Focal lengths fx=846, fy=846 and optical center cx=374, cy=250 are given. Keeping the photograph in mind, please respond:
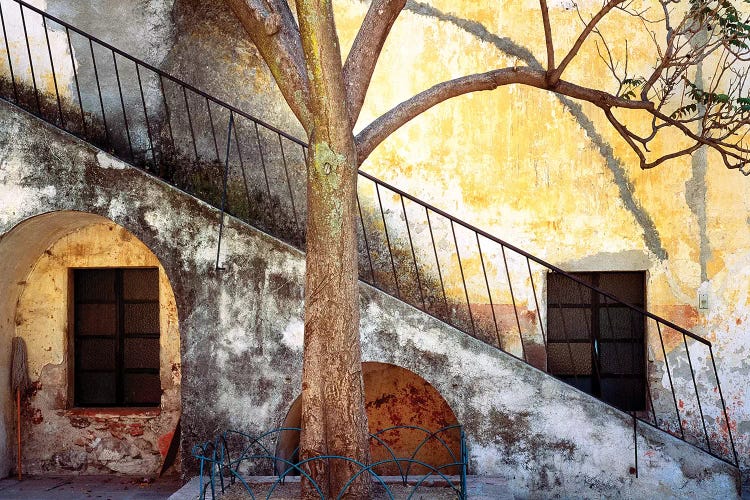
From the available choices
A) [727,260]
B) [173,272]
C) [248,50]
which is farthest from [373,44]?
[727,260]

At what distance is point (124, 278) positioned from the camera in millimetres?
9570

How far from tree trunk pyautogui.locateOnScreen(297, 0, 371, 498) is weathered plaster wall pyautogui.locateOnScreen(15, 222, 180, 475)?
3.51 metres

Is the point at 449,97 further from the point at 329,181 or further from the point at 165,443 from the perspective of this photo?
the point at 165,443

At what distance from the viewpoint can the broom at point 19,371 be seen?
9.01m

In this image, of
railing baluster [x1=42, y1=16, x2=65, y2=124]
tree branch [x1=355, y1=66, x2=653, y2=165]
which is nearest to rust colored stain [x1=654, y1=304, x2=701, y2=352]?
tree branch [x1=355, y1=66, x2=653, y2=165]

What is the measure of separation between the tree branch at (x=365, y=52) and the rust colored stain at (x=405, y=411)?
375 cm

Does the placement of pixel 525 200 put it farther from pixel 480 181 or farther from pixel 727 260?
pixel 727 260

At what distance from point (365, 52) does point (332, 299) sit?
5.96 feet

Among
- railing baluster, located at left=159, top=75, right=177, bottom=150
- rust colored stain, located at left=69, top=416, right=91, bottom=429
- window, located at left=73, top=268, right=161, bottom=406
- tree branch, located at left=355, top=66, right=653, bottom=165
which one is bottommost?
rust colored stain, located at left=69, top=416, right=91, bottom=429

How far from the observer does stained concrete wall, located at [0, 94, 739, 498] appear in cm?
743

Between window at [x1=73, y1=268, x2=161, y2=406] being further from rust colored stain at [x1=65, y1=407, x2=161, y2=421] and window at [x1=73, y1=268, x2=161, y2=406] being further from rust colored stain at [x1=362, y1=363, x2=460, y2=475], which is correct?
rust colored stain at [x1=362, y1=363, x2=460, y2=475]

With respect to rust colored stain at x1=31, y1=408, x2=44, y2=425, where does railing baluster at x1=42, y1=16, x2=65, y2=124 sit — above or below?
above

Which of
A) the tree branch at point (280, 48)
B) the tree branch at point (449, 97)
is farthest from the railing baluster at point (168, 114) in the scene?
the tree branch at point (449, 97)

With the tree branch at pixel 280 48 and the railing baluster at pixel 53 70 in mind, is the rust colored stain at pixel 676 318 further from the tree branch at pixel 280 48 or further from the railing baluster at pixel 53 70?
the railing baluster at pixel 53 70
